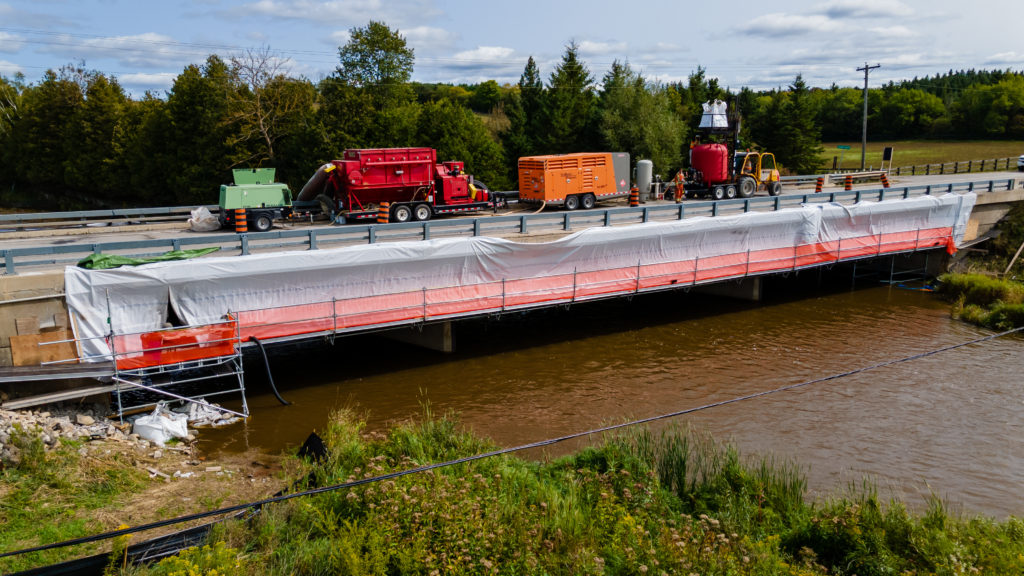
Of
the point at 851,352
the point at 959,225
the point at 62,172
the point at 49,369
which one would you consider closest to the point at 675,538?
the point at 49,369

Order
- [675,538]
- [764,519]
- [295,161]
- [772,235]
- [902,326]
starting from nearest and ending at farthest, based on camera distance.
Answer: [675,538] → [764,519] → [902,326] → [772,235] → [295,161]

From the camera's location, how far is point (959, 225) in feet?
94.5

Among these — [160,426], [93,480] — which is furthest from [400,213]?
[93,480]

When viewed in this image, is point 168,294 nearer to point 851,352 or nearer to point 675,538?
point 675,538

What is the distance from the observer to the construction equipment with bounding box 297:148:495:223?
23.0m

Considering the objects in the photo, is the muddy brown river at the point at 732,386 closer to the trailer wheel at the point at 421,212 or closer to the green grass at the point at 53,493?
the green grass at the point at 53,493

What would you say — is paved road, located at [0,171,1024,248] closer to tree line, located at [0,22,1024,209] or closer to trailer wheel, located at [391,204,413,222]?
trailer wheel, located at [391,204,413,222]

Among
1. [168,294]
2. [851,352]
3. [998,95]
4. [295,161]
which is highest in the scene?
[998,95]

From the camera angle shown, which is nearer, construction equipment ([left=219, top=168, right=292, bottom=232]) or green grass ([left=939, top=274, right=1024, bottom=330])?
green grass ([left=939, top=274, right=1024, bottom=330])

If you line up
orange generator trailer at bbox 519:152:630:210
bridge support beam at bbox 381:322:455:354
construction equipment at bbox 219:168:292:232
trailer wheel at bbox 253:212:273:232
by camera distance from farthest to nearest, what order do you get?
1. orange generator trailer at bbox 519:152:630:210
2. trailer wheel at bbox 253:212:273:232
3. construction equipment at bbox 219:168:292:232
4. bridge support beam at bbox 381:322:455:354

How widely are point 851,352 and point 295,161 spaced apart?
3167 centimetres

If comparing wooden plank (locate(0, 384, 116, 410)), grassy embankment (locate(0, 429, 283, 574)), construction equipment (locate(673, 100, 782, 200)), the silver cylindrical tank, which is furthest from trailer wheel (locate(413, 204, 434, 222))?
grassy embankment (locate(0, 429, 283, 574))

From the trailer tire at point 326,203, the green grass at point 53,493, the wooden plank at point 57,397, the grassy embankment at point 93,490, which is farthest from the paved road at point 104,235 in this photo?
the green grass at point 53,493

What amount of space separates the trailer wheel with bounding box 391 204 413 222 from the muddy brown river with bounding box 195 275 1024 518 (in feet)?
14.1
